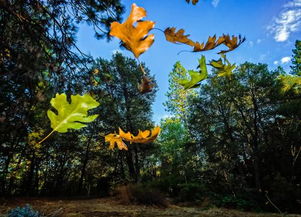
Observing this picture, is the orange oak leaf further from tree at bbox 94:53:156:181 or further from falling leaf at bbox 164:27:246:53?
tree at bbox 94:53:156:181

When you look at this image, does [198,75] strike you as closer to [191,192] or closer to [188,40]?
[188,40]

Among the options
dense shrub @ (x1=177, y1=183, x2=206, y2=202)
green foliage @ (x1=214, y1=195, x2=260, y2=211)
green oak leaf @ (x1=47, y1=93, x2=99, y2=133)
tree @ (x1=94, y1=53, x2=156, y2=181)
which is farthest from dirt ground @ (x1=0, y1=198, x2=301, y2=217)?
tree @ (x1=94, y1=53, x2=156, y2=181)

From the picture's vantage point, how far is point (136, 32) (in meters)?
0.28

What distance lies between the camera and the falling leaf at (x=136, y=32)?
273 millimetres

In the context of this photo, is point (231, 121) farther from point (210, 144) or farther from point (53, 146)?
point (53, 146)

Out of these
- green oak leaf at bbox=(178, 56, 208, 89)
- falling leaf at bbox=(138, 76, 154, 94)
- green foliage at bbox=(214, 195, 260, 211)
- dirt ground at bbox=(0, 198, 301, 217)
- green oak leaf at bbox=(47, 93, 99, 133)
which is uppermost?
green oak leaf at bbox=(178, 56, 208, 89)

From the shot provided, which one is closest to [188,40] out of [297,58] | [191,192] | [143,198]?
[143,198]

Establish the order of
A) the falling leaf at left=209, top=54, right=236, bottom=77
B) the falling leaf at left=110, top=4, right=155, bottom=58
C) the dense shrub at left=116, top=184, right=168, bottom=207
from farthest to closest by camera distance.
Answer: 1. the dense shrub at left=116, top=184, right=168, bottom=207
2. the falling leaf at left=209, top=54, right=236, bottom=77
3. the falling leaf at left=110, top=4, right=155, bottom=58

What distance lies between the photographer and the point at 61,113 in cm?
30

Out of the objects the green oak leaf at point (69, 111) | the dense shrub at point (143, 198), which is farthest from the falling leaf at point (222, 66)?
the dense shrub at point (143, 198)

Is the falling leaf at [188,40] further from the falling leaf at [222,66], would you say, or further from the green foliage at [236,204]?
the green foliage at [236,204]

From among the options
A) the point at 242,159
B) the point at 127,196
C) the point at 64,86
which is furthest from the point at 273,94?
the point at 64,86

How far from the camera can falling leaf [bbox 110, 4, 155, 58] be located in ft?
0.90

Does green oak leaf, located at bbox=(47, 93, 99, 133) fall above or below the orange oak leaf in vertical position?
below
